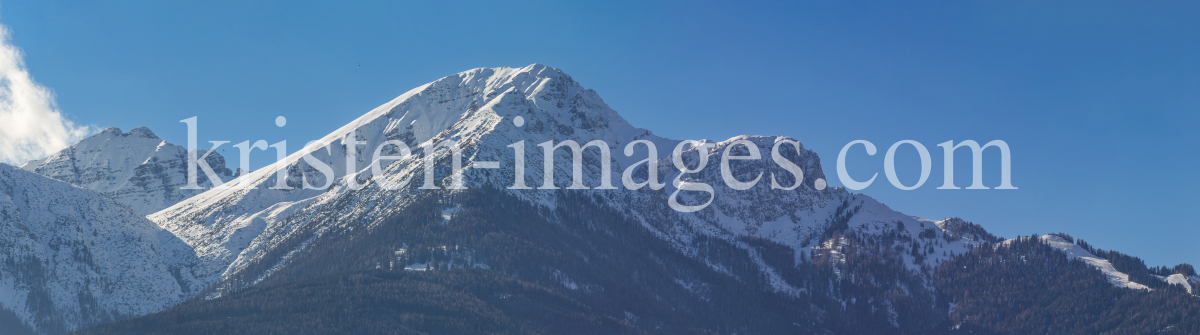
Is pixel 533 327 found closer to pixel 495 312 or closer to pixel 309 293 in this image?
pixel 495 312

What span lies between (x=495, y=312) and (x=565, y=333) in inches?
685

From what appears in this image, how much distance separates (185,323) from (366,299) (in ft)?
127

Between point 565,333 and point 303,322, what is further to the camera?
point 565,333

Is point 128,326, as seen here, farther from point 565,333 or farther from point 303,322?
point 565,333

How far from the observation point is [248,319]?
7274 inches

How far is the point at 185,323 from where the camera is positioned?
183m

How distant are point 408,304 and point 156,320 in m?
55.9

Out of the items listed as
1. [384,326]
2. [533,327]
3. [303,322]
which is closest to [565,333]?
[533,327]

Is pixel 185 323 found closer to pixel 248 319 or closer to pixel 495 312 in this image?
pixel 248 319

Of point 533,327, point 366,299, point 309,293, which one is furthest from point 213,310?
point 533,327

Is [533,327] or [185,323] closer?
[185,323]

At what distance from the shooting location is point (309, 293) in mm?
196750

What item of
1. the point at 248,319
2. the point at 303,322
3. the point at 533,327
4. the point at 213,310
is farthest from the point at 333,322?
the point at 533,327

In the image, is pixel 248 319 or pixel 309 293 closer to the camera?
pixel 248 319
